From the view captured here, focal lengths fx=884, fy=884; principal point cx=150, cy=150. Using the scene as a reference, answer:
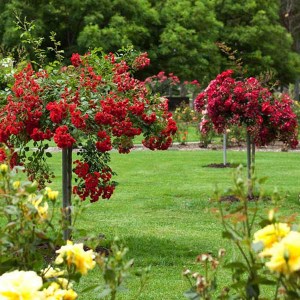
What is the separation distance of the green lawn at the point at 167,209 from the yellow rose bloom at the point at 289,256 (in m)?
0.56

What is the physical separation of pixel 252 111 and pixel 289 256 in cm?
1007

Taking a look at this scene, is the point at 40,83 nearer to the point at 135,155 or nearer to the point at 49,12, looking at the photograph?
the point at 135,155

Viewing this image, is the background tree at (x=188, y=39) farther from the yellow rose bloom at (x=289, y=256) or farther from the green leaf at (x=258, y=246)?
the yellow rose bloom at (x=289, y=256)

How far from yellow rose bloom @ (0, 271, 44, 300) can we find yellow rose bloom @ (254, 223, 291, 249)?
624 mm

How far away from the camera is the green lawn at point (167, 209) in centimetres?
793

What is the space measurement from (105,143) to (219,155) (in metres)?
13.1

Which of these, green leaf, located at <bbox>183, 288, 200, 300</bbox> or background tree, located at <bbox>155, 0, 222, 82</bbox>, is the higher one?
background tree, located at <bbox>155, 0, 222, 82</bbox>

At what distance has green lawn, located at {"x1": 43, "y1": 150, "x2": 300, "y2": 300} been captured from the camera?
26.0ft

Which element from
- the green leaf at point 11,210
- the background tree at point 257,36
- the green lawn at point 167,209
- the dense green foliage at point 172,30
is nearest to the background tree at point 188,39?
the dense green foliage at point 172,30

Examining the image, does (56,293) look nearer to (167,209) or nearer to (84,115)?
(84,115)

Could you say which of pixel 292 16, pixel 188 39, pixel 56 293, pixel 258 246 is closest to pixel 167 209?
pixel 56 293

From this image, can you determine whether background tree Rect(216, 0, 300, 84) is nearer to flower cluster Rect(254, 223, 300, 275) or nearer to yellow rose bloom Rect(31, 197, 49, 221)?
yellow rose bloom Rect(31, 197, 49, 221)

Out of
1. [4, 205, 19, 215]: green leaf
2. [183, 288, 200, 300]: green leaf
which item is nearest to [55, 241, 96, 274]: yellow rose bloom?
[4, 205, 19, 215]: green leaf

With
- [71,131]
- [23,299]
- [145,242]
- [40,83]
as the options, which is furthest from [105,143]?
[23,299]
